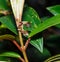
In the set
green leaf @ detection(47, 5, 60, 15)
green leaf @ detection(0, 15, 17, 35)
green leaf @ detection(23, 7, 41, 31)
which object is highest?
green leaf @ detection(0, 15, 17, 35)

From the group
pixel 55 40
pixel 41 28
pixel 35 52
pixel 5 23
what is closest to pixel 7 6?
pixel 5 23

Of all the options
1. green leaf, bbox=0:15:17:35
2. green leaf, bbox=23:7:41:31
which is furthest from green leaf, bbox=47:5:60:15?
green leaf, bbox=0:15:17:35

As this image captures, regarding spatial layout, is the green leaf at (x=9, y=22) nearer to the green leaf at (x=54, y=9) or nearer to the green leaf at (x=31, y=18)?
the green leaf at (x=31, y=18)

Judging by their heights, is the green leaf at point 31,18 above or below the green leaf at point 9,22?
below

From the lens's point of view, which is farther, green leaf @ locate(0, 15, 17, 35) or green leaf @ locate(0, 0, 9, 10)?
green leaf @ locate(0, 0, 9, 10)

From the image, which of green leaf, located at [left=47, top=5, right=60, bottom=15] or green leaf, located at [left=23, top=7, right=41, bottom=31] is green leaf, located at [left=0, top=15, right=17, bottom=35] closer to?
green leaf, located at [left=23, top=7, right=41, bottom=31]

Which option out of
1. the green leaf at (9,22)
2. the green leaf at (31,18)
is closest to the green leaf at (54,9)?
the green leaf at (31,18)

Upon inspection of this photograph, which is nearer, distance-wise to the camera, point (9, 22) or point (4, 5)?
point (9, 22)

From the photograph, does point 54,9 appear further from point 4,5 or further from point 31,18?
point 4,5

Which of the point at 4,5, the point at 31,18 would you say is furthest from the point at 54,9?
the point at 4,5

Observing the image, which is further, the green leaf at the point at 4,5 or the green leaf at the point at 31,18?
the green leaf at the point at 4,5

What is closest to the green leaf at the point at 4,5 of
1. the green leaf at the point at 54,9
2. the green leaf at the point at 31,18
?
the green leaf at the point at 31,18

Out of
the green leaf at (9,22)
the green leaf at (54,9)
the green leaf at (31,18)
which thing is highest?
the green leaf at (9,22)
